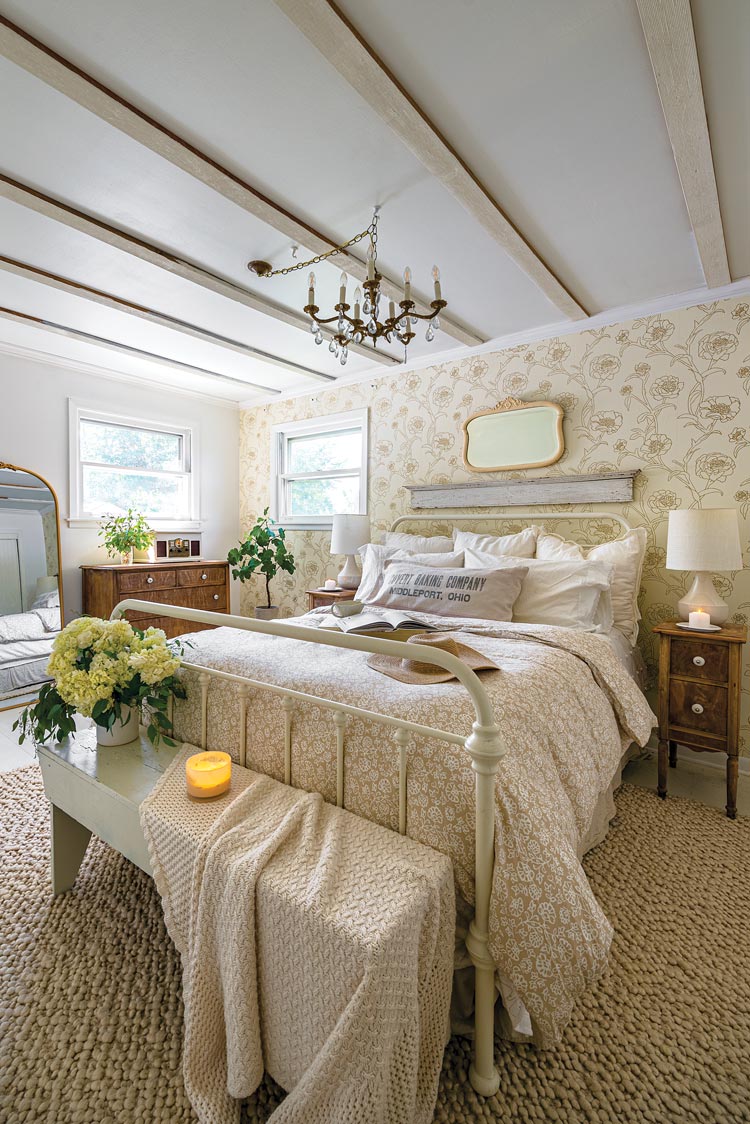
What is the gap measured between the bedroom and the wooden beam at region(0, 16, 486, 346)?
12mm

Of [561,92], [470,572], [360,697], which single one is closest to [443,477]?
[470,572]

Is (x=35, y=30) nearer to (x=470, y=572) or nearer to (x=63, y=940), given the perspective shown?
(x=470, y=572)

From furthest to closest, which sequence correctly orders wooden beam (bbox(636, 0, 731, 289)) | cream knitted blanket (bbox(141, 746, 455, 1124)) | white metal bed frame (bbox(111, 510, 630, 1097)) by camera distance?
wooden beam (bbox(636, 0, 731, 289)), white metal bed frame (bbox(111, 510, 630, 1097)), cream knitted blanket (bbox(141, 746, 455, 1124))

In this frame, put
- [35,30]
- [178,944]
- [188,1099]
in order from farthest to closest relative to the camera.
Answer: [35,30] → [178,944] → [188,1099]

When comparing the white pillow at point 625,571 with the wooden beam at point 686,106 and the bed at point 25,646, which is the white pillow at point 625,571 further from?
the bed at point 25,646

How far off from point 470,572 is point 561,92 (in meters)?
1.73

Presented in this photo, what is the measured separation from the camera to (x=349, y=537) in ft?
12.1

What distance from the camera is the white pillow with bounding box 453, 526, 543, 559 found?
2.89m

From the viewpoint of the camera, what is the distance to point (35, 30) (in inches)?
51.5

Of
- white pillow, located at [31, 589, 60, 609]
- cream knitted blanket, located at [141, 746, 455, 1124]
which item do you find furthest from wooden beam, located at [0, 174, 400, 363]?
white pillow, located at [31, 589, 60, 609]

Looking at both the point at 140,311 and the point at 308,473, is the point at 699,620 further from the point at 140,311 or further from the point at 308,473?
the point at 140,311

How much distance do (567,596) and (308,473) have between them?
2.74 m

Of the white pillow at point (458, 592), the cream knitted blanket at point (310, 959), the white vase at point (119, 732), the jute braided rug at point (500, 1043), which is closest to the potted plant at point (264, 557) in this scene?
the white pillow at point (458, 592)

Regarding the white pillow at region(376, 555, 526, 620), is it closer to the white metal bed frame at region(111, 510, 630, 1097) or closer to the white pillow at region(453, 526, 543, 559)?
the white pillow at region(453, 526, 543, 559)
